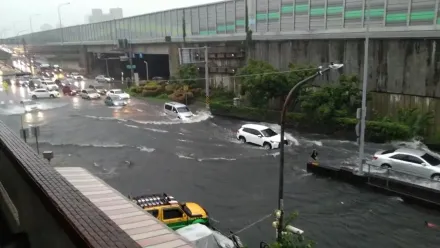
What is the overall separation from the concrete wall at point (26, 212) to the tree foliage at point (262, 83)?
2651cm

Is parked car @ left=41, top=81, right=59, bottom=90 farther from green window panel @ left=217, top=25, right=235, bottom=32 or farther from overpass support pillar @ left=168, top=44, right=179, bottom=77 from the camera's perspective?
green window panel @ left=217, top=25, right=235, bottom=32

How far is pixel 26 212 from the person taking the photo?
548 centimetres

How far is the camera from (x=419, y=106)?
26.6m

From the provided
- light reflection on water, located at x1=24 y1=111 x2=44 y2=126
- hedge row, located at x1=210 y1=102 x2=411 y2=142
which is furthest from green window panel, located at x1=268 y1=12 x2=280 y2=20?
light reflection on water, located at x1=24 y1=111 x2=44 y2=126

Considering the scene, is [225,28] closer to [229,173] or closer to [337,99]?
[337,99]

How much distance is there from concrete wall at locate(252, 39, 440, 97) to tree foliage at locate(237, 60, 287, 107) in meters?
3.71

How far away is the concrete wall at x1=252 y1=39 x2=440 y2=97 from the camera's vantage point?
2583 cm

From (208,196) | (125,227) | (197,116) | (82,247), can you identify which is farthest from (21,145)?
(197,116)

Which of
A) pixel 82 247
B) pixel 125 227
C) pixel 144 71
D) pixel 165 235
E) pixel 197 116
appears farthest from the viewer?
pixel 144 71

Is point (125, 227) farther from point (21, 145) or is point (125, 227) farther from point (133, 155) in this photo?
point (133, 155)

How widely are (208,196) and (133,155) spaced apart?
9.11 meters

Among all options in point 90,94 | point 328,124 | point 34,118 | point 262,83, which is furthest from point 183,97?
point 328,124

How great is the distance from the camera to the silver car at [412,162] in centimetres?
1847

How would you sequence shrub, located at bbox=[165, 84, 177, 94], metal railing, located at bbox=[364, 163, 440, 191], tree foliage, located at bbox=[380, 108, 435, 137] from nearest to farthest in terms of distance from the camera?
metal railing, located at bbox=[364, 163, 440, 191], tree foliage, located at bbox=[380, 108, 435, 137], shrub, located at bbox=[165, 84, 177, 94]
